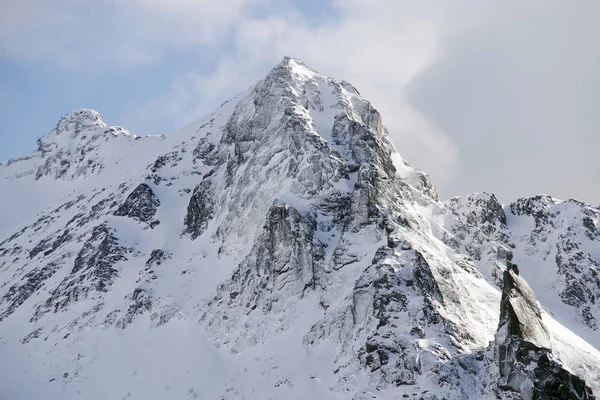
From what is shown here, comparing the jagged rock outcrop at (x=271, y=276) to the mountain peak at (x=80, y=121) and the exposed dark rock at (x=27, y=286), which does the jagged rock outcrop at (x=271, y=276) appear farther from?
the mountain peak at (x=80, y=121)

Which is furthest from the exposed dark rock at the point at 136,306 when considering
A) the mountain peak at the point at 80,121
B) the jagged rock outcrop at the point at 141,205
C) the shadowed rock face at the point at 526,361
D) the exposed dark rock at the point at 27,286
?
the mountain peak at the point at 80,121

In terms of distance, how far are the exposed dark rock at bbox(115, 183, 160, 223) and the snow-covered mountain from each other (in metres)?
0.24

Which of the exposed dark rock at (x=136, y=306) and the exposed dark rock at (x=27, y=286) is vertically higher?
the exposed dark rock at (x=27, y=286)

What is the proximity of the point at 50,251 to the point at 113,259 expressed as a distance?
→ 2071cm

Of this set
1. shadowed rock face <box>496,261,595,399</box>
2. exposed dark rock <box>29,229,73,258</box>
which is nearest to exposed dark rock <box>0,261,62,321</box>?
exposed dark rock <box>29,229,73,258</box>

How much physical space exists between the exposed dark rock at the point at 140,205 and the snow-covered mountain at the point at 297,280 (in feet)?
0.80


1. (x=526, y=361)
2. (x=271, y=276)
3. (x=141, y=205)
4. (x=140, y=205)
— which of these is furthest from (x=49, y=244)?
(x=526, y=361)

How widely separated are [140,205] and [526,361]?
64828mm

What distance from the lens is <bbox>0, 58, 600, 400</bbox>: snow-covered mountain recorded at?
49094 mm

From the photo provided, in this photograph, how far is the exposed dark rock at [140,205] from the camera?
303ft

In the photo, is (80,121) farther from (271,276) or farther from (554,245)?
(554,245)

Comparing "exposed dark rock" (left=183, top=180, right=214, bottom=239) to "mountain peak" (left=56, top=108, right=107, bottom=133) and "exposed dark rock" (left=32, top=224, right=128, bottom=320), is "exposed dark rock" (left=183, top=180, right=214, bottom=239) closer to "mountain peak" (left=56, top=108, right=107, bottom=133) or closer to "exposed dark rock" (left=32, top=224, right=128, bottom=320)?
"exposed dark rock" (left=32, top=224, right=128, bottom=320)

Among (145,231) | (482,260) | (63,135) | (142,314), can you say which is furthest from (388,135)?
(63,135)

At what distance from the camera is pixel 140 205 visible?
9394 cm
